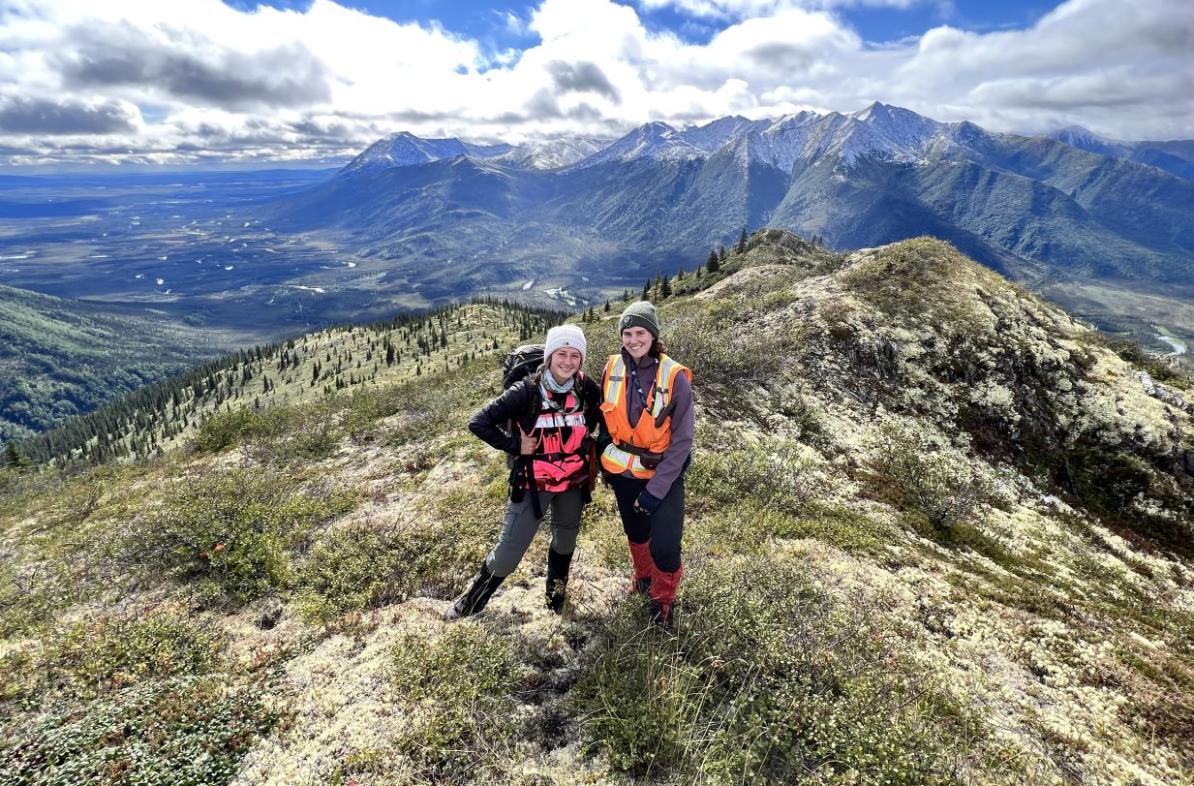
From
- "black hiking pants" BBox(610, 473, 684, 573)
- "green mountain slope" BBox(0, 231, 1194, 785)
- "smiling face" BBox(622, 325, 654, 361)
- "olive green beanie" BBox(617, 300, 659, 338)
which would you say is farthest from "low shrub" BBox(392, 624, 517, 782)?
"olive green beanie" BBox(617, 300, 659, 338)

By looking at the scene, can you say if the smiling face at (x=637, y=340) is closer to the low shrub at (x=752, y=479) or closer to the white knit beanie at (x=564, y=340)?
the white knit beanie at (x=564, y=340)

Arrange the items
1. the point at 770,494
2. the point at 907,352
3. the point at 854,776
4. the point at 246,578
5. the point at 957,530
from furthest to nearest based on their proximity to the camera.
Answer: the point at 907,352
the point at 957,530
the point at 770,494
the point at 246,578
the point at 854,776

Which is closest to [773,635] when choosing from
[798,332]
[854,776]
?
[854,776]

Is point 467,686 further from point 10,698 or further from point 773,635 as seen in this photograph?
point 10,698

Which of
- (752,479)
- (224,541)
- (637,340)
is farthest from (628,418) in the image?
(224,541)

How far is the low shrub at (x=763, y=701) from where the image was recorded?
15.7ft

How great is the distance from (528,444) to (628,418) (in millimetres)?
1355

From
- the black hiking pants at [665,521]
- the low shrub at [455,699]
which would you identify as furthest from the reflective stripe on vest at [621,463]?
the low shrub at [455,699]

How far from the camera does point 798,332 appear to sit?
75.3 ft

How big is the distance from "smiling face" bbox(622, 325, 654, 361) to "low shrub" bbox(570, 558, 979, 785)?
3.37 metres

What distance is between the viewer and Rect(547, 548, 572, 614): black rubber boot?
739 centimetres

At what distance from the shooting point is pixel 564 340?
263 inches

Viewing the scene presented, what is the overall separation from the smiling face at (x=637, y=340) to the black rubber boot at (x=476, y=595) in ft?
12.0

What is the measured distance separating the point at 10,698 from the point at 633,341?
27.2 ft
